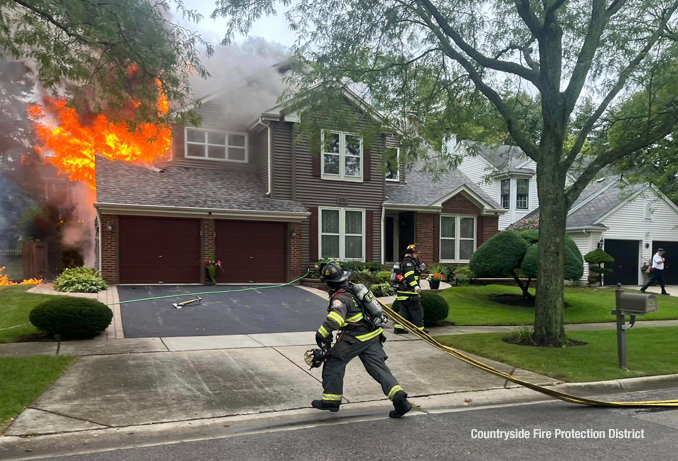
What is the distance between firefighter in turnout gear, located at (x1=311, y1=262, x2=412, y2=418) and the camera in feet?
17.1

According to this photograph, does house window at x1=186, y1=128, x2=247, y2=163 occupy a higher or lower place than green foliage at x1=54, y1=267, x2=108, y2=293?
higher

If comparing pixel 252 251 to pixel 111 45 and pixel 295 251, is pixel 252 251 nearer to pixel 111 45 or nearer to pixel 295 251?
pixel 295 251

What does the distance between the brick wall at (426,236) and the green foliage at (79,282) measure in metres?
11.4

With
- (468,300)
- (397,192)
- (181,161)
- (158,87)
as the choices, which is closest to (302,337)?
(158,87)

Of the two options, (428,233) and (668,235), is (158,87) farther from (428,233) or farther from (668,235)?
(668,235)

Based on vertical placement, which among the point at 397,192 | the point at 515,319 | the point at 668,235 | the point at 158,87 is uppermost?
the point at 158,87

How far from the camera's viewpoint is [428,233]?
65.6 ft

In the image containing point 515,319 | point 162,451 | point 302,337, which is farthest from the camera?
point 515,319

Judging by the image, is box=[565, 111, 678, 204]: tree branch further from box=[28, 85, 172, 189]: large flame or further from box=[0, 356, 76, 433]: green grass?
box=[28, 85, 172, 189]: large flame

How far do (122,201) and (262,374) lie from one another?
9.69 m

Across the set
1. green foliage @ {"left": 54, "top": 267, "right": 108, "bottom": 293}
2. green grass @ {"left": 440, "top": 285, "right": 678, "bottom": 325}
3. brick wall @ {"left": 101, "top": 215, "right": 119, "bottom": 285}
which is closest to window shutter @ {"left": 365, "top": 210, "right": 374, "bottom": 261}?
green grass @ {"left": 440, "top": 285, "right": 678, "bottom": 325}

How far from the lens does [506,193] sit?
26.9 m

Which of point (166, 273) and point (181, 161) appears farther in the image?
point (181, 161)

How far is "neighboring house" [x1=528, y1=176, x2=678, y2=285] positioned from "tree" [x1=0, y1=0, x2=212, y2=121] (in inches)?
751
